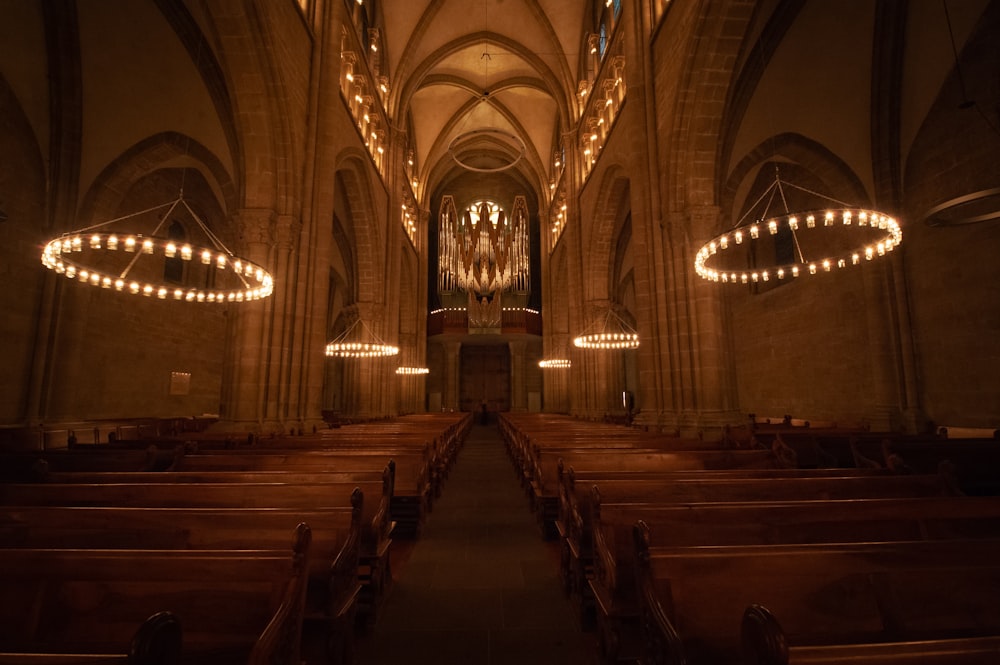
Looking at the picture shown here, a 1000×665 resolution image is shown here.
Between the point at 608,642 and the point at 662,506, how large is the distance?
888mm

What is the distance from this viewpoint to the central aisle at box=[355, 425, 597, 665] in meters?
3.30

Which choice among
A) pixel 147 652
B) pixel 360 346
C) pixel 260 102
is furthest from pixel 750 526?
pixel 360 346

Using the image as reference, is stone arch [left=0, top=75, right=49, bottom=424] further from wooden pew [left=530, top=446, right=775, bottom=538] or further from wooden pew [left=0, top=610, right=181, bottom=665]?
wooden pew [left=0, top=610, right=181, bottom=665]

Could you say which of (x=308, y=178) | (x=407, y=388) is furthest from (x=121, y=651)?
(x=407, y=388)

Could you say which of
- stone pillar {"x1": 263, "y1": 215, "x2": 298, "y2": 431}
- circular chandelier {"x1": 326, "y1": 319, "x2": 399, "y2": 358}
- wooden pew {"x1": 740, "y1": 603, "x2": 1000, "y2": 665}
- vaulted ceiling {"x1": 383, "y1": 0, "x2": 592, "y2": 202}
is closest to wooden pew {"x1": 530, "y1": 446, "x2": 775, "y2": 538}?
wooden pew {"x1": 740, "y1": 603, "x2": 1000, "y2": 665}

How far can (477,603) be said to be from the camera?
4078 millimetres

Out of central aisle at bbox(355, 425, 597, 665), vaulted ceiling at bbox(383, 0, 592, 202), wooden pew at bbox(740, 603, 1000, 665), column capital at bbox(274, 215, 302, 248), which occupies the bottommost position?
central aisle at bbox(355, 425, 597, 665)

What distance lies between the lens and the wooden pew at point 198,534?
2836 mm

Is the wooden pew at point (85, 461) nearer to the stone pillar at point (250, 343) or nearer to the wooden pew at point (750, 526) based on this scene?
the stone pillar at point (250, 343)

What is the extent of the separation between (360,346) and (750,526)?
508 inches

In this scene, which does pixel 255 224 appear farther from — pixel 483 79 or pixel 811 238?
pixel 483 79

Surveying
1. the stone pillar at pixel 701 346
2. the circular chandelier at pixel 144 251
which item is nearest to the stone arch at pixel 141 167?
the circular chandelier at pixel 144 251

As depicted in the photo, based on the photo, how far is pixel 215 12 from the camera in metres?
9.00

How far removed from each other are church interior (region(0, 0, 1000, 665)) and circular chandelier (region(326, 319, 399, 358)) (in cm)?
17
